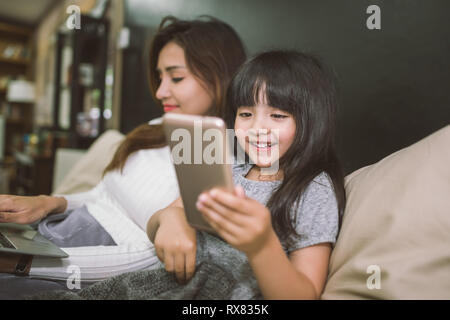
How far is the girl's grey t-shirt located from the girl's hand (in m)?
0.17

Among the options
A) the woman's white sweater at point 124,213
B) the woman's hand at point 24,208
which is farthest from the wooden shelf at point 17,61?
the woman's hand at point 24,208

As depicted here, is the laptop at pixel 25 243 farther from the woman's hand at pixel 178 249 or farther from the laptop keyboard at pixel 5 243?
the woman's hand at pixel 178 249

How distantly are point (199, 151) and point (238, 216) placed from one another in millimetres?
113

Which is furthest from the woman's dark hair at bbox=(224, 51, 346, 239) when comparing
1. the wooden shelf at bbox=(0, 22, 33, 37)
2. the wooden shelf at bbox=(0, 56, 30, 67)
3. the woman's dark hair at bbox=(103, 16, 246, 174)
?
the wooden shelf at bbox=(0, 22, 33, 37)

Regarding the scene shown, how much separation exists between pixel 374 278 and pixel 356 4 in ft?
2.64

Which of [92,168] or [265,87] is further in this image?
[92,168]

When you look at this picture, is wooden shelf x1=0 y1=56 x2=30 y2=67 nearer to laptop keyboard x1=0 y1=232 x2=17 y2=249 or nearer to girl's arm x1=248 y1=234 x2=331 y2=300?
laptop keyboard x1=0 y1=232 x2=17 y2=249

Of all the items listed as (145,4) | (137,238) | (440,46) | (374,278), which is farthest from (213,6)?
(374,278)

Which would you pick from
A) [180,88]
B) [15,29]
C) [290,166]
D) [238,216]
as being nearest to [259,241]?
[238,216]

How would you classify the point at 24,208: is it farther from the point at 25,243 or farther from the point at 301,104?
the point at 301,104

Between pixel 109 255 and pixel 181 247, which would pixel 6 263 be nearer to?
pixel 109 255

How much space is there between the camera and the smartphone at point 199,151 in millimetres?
477

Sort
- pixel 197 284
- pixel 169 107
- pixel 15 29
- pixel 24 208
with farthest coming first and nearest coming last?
pixel 15 29 < pixel 169 107 < pixel 24 208 < pixel 197 284

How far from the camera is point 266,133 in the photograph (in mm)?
744
